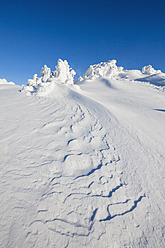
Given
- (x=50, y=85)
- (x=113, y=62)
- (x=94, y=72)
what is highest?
(x=113, y=62)

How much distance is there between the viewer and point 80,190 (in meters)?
2.11

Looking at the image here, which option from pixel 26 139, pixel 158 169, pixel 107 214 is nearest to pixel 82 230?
pixel 107 214

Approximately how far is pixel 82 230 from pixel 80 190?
579mm

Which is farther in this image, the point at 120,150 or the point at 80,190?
the point at 120,150

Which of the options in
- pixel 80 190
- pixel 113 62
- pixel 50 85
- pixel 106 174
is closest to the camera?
pixel 80 190

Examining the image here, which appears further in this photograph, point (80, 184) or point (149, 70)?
point (149, 70)

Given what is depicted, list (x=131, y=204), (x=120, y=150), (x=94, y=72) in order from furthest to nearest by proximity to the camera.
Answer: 1. (x=94, y=72)
2. (x=120, y=150)
3. (x=131, y=204)

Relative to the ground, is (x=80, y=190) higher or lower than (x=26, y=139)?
lower

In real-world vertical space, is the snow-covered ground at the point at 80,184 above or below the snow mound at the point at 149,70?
below

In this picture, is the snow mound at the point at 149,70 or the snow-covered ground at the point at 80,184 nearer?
the snow-covered ground at the point at 80,184

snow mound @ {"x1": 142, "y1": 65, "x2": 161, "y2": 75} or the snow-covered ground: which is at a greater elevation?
snow mound @ {"x1": 142, "y1": 65, "x2": 161, "y2": 75}

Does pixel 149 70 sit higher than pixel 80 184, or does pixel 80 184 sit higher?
pixel 149 70

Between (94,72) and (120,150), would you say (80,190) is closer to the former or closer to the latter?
(120,150)

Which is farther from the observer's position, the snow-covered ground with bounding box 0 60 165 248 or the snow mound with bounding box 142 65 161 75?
the snow mound with bounding box 142 65 161 75
